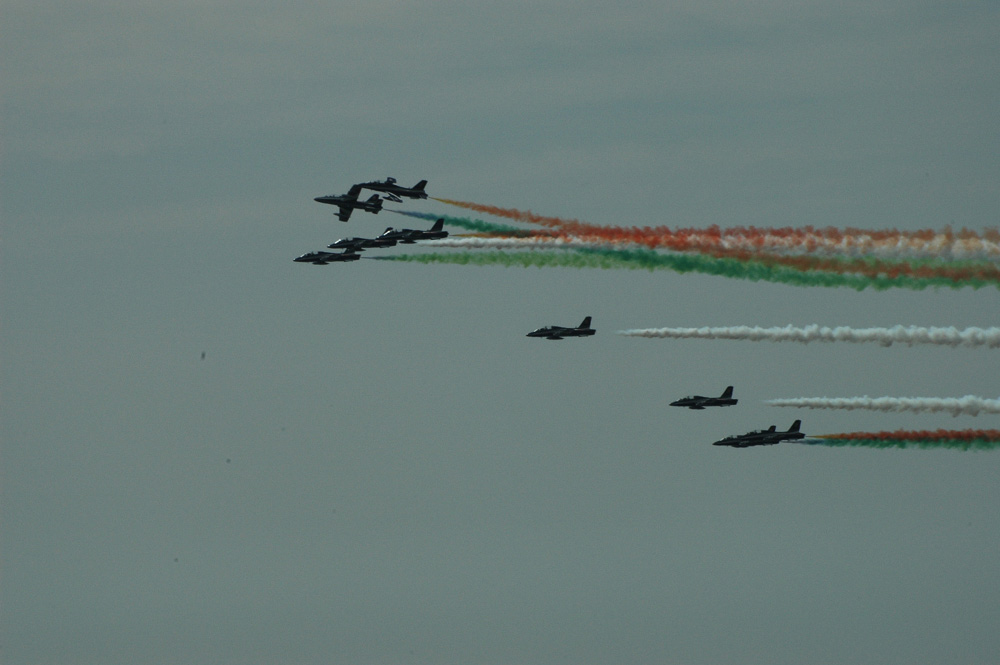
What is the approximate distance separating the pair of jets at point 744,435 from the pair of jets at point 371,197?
93.5ft

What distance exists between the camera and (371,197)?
13000 cm

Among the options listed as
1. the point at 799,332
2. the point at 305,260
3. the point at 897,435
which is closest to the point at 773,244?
the point at 799,332

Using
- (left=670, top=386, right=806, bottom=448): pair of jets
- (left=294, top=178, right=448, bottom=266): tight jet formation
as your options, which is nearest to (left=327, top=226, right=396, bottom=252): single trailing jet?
(left=294, top=178, right=448, bottom=266): tight jet formation

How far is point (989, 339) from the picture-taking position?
314 ft

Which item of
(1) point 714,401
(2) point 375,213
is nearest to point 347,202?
(2) point 375,213

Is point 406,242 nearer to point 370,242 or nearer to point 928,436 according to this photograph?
point 370,242

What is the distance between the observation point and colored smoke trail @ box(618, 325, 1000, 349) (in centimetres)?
9669

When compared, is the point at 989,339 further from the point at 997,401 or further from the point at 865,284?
the point at 865,284

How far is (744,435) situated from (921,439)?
28.7 m

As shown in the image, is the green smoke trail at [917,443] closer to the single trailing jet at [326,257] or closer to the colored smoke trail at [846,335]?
the colored smoke trail at [846,335]

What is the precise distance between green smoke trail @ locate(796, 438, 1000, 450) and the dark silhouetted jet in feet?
110

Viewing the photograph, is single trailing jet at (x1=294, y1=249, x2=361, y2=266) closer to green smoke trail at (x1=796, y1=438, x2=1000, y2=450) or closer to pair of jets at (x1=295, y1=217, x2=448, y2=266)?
pair of jets at (x1=295, y1=217, x2=448, y2=266)

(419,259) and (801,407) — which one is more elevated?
(419,259)

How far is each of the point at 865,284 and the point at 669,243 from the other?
15.8 m
